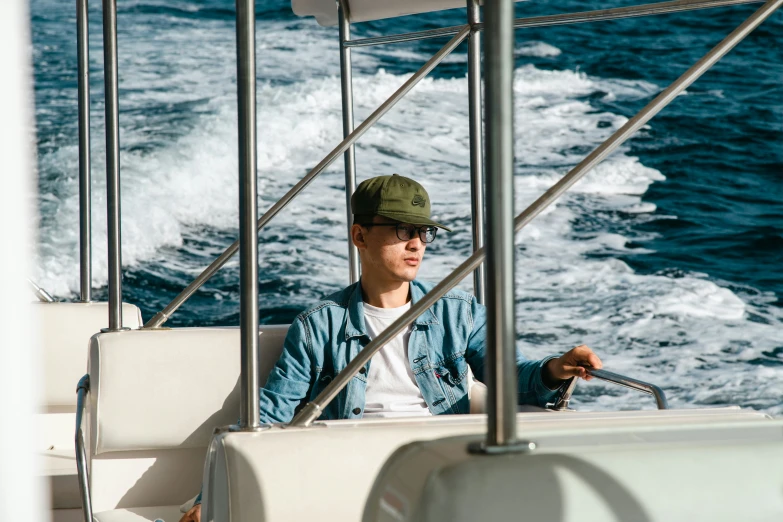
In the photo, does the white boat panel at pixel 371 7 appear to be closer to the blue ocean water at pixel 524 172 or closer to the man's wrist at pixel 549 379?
the man's wrist at pixel 549 379

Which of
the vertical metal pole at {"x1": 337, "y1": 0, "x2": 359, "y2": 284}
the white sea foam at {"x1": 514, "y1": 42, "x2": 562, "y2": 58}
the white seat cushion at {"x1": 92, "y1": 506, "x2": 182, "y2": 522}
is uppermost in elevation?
the white sea foam at {"x1": 514, "y1": 42, "x2": 562, "y2": 58}

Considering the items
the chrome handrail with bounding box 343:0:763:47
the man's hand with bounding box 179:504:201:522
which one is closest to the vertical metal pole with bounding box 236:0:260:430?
the chrome handrail with bounding box 343:0:763:47

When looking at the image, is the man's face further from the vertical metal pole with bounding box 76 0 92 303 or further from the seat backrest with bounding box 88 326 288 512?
the vertical metal pole with bounding box 76 0 92 303

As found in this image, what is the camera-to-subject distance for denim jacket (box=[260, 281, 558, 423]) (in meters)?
1.71

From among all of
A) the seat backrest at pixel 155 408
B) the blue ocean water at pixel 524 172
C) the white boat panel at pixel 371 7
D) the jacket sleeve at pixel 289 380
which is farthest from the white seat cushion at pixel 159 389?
the blue ocean water at pixel 524 172

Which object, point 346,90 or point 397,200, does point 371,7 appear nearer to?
point 346,90

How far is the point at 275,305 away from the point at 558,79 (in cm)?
341

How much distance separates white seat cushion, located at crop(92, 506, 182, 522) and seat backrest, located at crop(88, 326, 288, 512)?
0.09 ft

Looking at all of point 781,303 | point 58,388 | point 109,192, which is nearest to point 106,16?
point 109,192

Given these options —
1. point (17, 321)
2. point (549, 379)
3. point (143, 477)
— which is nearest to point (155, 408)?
point (143, 477)

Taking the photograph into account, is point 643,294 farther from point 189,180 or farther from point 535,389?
point 535,389

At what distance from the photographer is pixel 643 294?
7.26 metres

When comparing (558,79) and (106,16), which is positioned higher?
(558,79)

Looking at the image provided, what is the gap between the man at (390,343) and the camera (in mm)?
1718
